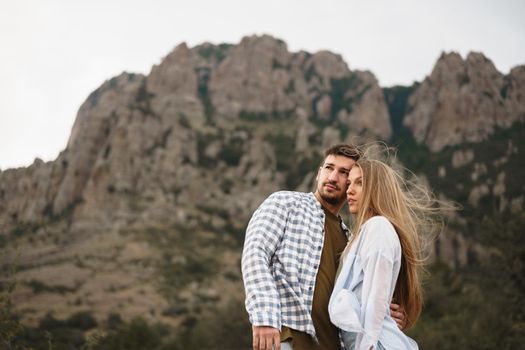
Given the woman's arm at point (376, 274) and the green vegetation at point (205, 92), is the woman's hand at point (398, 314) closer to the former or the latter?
the woman's arm at point (376, 274)

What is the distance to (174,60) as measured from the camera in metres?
79.2

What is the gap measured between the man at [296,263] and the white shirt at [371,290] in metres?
0.16

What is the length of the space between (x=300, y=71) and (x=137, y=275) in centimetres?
6175

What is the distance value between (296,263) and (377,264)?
1.41 feet

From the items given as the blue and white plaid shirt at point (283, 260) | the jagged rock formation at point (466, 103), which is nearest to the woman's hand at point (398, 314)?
the blue and white plaid shirt at point (283, 260)

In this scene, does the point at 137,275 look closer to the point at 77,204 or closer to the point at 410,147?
the point at 77,204

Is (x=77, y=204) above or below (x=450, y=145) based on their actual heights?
below

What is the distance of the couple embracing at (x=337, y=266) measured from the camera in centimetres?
250

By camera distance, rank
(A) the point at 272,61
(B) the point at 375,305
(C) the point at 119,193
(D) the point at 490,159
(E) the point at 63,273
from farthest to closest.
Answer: (A) the point at 272,61 → (D) the point at 490,159 → (C) the point at 119,193 → (E) the point at 63,273 → (B) the point at 375,305

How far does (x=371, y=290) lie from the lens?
2.52 meters

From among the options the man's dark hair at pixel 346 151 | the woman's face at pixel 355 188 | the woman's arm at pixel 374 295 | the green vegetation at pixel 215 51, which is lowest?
the woman's arm at pixel 374 295

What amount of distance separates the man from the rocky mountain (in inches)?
481

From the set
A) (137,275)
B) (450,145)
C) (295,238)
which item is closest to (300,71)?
(450,145)

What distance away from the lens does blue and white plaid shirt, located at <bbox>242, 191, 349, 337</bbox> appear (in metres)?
2.53
